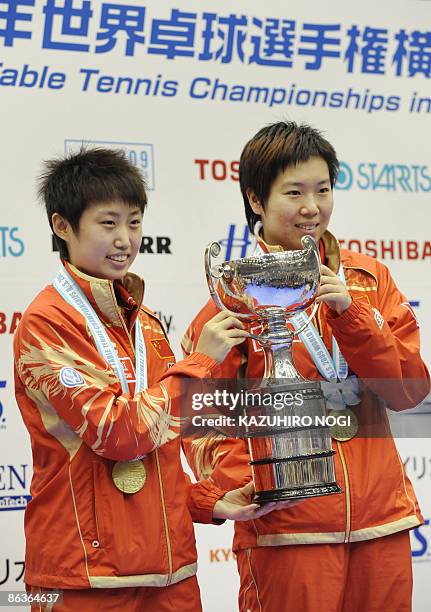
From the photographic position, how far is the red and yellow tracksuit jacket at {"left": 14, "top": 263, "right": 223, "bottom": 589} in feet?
6.09

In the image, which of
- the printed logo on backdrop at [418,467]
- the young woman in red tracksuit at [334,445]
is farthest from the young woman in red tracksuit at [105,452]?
the printed logo on backdrop at [418,467]

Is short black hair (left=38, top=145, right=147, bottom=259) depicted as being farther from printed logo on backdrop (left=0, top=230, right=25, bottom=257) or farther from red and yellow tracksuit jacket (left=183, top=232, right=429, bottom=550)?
printed logo on backdrop (left=0, top=230, right=25, bottom=257)

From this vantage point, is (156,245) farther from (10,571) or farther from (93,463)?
(93,463)

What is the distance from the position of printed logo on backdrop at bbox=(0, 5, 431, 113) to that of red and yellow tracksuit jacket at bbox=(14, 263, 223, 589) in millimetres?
1379

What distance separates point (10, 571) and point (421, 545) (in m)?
1.41

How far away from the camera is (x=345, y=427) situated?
2.02 m

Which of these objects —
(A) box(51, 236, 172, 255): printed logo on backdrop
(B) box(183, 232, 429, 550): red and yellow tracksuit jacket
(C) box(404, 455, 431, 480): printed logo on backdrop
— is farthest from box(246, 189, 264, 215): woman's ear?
(C) box(404, 455, 431, 480): printed logo on backdrop

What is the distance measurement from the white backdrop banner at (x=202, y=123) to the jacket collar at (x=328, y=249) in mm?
1080

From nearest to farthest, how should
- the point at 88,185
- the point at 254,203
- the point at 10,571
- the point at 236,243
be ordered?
the point at 88,185 < the point at 254,203 < the point at 10,571 < the point at 236,243

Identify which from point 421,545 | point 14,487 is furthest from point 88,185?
point 421,545

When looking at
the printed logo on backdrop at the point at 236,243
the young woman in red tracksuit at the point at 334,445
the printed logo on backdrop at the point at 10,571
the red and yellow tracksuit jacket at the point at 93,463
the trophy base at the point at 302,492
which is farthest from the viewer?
the printed logo on backdrop at the point at 236,243

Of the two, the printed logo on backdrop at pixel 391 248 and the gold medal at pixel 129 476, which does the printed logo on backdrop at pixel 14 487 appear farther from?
the printed logo on backdrop at pixel 391 248

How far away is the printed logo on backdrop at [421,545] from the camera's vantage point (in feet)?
11.1

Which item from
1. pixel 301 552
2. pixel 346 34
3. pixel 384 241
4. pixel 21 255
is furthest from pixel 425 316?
pixel 301 552
